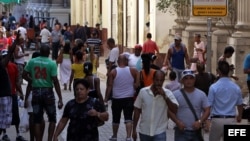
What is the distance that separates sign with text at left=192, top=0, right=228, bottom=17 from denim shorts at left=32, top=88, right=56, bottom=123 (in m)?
2.85

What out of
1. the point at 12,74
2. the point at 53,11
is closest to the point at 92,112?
the point at 12,74

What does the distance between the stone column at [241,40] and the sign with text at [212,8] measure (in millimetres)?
8489

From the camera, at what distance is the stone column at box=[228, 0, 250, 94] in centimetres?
2292

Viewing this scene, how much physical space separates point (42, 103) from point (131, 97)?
5.52 feet

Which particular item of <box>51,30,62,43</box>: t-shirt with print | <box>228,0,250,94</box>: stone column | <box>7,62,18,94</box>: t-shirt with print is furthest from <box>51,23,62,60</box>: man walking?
<box>7,62,18,94</box>: t-shirt with print

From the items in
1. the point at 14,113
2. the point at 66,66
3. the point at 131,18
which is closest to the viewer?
the point at 14,113

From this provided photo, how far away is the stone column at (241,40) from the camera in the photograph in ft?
75.2

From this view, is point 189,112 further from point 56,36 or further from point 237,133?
point 56,36

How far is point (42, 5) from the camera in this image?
6253cm

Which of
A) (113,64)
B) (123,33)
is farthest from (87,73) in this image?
(123,33)

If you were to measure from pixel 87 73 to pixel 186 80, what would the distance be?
4.67m

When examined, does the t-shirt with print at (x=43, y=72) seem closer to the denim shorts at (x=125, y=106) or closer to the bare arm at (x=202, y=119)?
the denim shorts at (x=125, y=106)

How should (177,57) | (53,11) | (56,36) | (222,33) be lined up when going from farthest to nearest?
(53,11), (56,36), (222,33), (177,57)

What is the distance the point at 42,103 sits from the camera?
49.2ft
